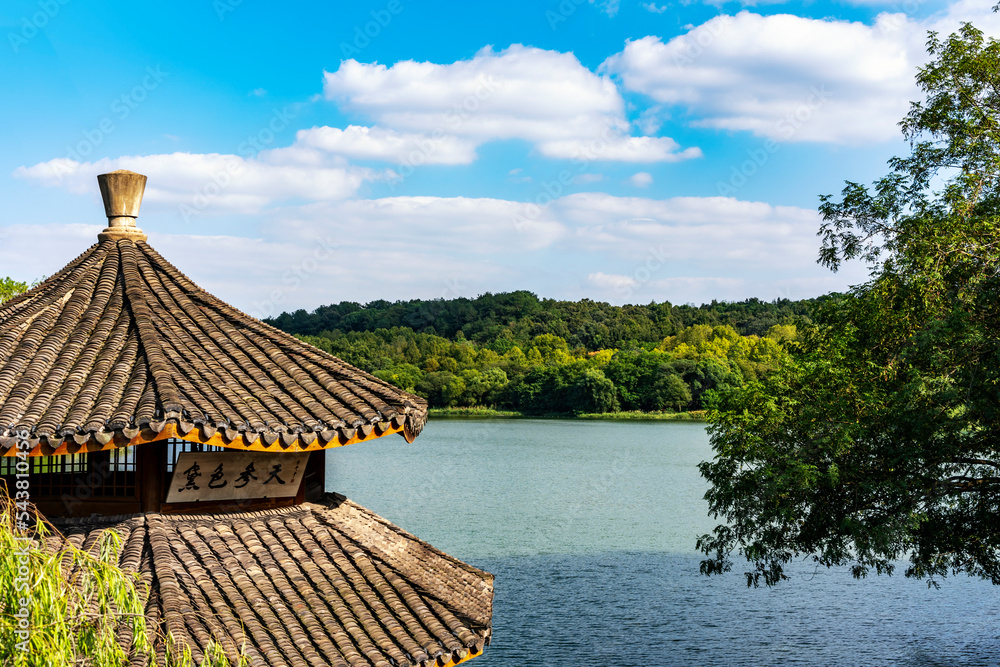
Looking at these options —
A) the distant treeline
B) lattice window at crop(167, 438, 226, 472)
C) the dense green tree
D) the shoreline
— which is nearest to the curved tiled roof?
lattice window at crop(167, 438, 226, 472)

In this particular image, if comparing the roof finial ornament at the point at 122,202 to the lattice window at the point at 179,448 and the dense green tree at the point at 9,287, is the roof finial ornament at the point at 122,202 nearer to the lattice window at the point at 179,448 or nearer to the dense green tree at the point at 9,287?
the lattice window at the point at 179,448

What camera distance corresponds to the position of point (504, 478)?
3061 cm

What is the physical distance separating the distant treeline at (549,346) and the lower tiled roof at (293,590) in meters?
37.3

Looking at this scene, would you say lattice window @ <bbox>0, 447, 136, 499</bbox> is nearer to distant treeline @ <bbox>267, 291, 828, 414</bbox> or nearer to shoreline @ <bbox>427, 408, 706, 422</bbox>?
distant treeline @ <bbox>267, 291, 828, 414</bbox>

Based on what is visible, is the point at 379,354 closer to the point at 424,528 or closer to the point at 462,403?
the point at 462,403

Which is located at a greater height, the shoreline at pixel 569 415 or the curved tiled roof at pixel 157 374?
the curved tiled roof at pixel 157 374

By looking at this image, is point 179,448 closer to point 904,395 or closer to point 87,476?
point 87,476

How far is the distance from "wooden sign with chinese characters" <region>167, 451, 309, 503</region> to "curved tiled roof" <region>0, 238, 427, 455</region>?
403mm

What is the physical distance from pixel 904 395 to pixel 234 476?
829 centimetres

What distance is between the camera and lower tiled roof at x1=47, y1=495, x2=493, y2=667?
3854 millimetres

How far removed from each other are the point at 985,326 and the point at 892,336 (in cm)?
148

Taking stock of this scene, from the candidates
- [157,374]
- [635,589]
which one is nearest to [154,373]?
[157,374]

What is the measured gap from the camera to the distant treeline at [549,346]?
Result: 55.4m

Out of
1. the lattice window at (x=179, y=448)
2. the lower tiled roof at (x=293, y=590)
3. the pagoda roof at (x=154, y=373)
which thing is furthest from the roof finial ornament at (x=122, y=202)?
the lower tiled roof at (x=293, y=590)
